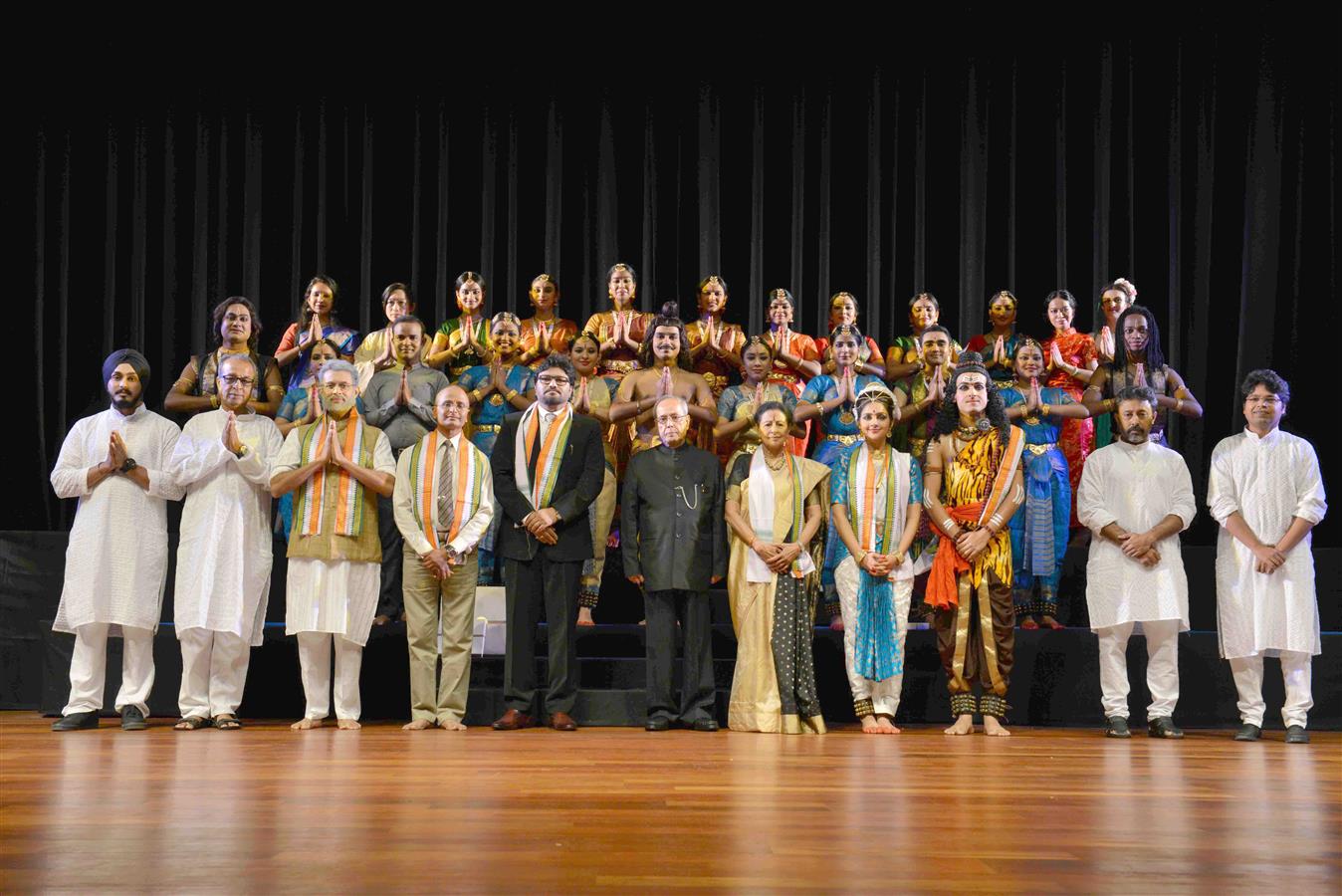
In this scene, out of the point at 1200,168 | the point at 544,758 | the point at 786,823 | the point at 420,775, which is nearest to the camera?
the point at 786,823

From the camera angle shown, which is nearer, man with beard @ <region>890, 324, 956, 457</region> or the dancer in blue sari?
the dancer in blue sari

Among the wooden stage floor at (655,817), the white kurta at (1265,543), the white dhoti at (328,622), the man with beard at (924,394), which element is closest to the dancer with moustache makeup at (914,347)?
the man with beard at (924,394)

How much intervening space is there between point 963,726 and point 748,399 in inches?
69.2

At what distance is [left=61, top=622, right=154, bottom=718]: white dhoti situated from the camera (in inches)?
196

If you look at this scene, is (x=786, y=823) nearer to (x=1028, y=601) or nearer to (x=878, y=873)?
(x=878, y=873)

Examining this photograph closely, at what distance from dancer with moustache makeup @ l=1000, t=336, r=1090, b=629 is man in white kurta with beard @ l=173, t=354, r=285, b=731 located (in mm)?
2940

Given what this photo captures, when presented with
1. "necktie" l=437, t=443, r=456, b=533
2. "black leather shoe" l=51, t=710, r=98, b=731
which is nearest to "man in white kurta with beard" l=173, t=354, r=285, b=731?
"black leather shoe" l=51, t=710, r=98, b=731

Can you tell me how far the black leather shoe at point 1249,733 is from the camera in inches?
196

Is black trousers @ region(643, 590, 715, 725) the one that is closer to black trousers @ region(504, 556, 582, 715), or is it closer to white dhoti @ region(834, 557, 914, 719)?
black trousers @ region(504, 556, 582, 715)

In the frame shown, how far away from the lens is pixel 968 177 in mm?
7844

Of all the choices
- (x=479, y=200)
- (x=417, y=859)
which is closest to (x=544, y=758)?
(x=417, y=859)

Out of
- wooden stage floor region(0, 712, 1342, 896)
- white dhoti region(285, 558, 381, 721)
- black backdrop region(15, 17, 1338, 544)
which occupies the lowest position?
wooden stage floor region(0, 712, 1342, 896)

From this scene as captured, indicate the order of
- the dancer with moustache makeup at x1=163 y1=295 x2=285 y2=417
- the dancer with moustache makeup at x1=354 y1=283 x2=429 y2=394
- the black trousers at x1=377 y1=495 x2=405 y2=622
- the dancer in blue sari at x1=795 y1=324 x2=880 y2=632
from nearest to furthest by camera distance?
the black trousers at x1=377 y1=495 x2=405 y2=622, the dancer with moustache makeup at x1=163 y1=295 x2=285 y2=417, the dancer in blue sari at x1=795 y1=324 x2=880 y2=632, the dancer with moustache makeup at x1=354 y1=283 x2=429 y2=394

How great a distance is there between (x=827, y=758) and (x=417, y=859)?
199cm
